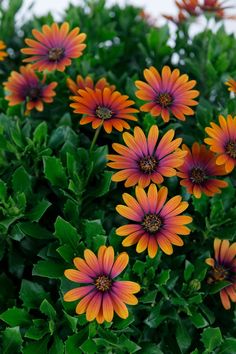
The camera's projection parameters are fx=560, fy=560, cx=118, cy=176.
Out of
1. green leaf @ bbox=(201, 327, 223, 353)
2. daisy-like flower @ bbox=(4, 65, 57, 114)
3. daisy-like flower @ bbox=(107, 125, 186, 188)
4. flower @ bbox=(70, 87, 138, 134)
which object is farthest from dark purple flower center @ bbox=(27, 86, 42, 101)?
green leaf @ bbox=(201, 327, 223, 353)

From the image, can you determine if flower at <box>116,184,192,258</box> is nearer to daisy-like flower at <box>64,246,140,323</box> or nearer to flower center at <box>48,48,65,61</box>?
daisy-like flower at <box>64,246,140,323</box>

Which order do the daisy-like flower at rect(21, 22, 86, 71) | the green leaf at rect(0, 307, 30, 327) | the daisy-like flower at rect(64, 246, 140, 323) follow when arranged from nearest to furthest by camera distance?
the daisy-like flower at rect(64, 246, 140, 323) → the green leaf at rect(0, 307, 30, 327) → the daisy-like flower at rect(21, 22, 86, 71)

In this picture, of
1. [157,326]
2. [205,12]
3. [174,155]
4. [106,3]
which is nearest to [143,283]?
[157,326]

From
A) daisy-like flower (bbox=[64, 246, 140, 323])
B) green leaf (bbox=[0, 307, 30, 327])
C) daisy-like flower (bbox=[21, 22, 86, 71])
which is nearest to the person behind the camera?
daisy-like flower (bbox=[64, 246, 140, 323])

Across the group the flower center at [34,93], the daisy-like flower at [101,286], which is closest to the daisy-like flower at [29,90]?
the flower center at [34,93]

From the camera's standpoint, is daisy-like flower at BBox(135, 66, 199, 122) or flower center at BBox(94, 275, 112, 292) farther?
daisy-like flower at BBox(135, 66, 199, 122)

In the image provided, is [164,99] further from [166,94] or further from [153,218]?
[153,218]

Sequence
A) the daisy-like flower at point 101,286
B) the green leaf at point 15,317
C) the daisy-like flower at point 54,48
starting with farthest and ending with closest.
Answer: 1. the daisy-like flower at point 54,48
2. the green leaf at point 15,317
3. the daisy-like flower at point 101,286

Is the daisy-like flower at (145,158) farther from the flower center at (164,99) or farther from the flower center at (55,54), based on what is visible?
the flower center at (55,54)
